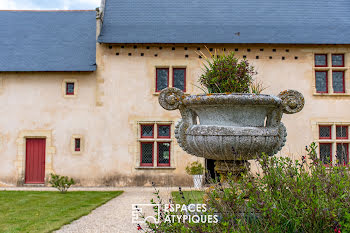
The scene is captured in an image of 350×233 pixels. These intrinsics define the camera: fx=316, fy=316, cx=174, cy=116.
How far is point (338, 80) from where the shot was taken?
11.3m

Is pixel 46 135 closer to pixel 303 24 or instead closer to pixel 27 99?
pixel 27 99

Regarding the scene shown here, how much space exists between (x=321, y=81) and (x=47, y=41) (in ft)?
34.1

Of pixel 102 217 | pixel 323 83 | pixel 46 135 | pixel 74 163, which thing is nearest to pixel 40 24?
pixel 46 135

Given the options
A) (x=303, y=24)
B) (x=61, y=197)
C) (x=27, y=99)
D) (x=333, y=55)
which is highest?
(x=303, y=24)

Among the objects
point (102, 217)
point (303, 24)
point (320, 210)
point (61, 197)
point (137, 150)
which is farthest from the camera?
point (303, 24)

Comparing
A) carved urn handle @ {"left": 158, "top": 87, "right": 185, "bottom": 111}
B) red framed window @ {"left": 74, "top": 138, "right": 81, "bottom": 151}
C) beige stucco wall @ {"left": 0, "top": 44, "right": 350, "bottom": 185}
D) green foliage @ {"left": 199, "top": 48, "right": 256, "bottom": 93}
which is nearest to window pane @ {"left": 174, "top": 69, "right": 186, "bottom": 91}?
beige stucco wall @ {"left": 0, "top": 44, "right": 350, "bottom": 185}

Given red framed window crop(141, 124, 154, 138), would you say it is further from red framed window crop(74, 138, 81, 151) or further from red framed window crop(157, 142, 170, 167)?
red framed window crop(74, 138, 81, 151)

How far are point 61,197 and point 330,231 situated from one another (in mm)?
7267

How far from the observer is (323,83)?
443 inches

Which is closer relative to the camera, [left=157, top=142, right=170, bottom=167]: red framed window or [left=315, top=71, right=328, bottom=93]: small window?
[left=157, top=142, right=170, bottom=167]: red framed window

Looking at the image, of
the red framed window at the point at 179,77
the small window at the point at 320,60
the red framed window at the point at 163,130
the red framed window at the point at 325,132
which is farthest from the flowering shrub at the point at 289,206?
the small window at the point at 320,60

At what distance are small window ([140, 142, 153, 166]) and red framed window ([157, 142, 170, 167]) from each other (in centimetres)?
28

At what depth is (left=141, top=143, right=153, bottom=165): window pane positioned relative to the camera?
11.0 m

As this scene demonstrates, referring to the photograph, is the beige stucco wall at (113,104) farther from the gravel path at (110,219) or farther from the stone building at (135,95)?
the gravel path at (110,219)
